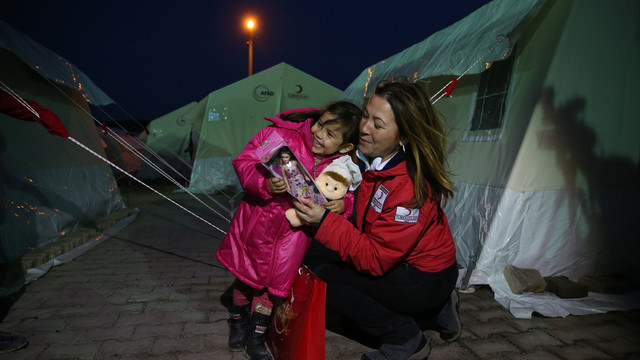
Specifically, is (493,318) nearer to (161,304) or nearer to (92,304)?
(161,304)

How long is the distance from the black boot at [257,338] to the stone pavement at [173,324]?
0.49 ft

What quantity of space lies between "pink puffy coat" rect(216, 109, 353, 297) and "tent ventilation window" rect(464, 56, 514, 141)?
2347 millimetres

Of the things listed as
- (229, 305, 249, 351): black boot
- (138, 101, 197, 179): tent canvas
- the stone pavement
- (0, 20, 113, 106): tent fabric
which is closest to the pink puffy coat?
(229, 305, 249, 351): black boot

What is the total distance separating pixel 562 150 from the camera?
315 centimetres

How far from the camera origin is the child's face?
75.7 inches

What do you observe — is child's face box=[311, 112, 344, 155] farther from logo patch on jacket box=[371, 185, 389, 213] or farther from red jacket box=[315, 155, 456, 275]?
logo patch on jacket box=[371, 185, 389, 213]

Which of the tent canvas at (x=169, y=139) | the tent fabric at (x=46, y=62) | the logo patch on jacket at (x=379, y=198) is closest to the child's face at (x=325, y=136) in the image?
the logo patch on jacket at (x=379, y=198)

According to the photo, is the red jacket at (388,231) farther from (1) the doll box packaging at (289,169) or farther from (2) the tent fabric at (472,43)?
(2) the tent fabric at (472,43)

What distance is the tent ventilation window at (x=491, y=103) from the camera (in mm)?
3475

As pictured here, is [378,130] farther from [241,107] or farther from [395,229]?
[241,107]

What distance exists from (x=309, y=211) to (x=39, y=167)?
3981 millimetres

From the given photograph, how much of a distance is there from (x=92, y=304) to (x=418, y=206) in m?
2.66

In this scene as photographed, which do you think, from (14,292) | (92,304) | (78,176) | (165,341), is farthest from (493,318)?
(78,176)

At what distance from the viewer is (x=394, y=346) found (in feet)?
6.27
